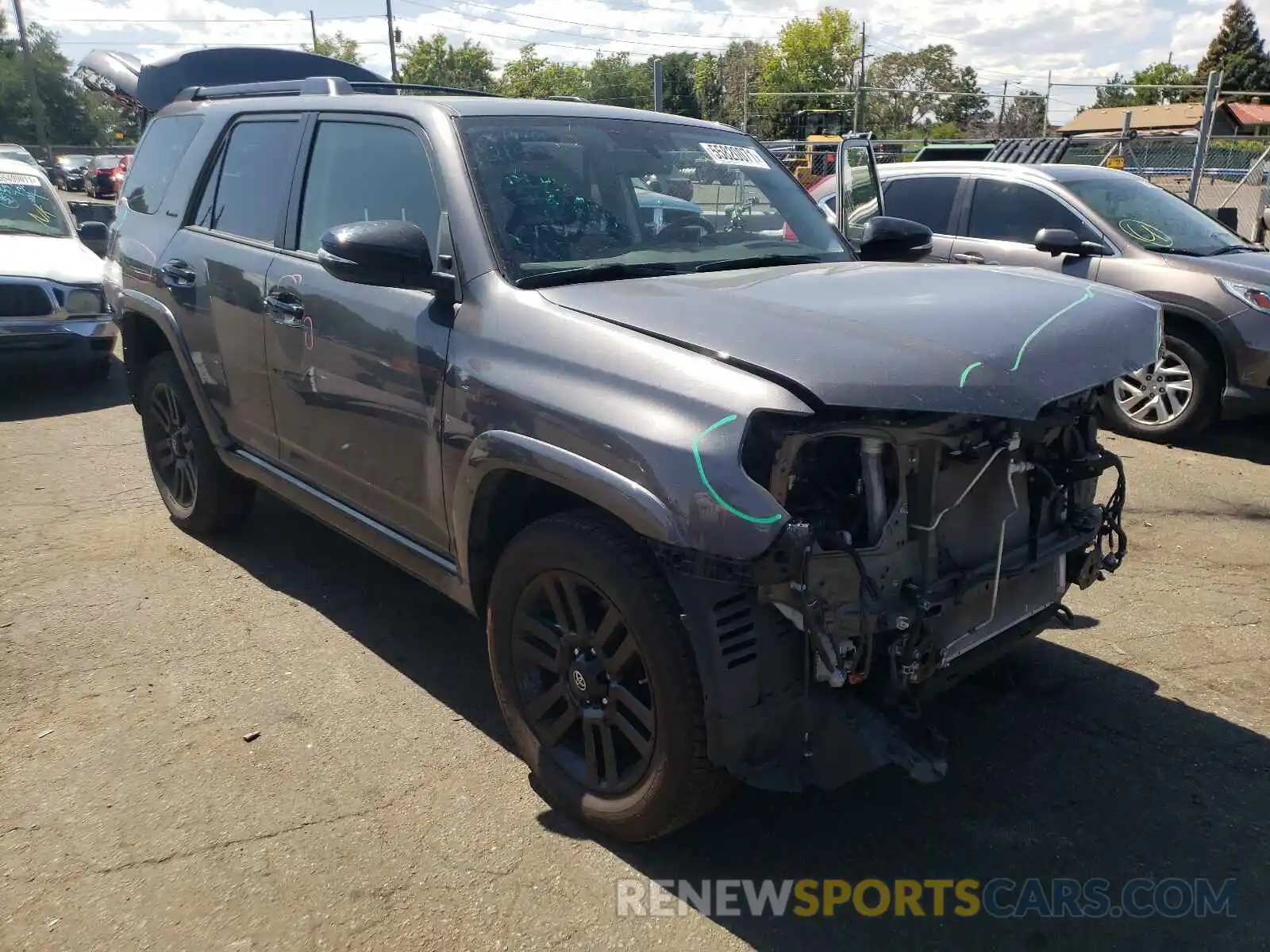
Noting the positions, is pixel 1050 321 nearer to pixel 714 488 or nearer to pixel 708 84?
pixel 714 488

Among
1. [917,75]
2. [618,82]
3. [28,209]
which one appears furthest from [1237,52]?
[28,209]

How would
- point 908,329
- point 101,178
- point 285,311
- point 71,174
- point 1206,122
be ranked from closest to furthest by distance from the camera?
point 908,329, point 285,311, point 1206,122, point 101,178, point 71,174

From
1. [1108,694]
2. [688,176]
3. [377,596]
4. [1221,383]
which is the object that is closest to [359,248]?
[688,176]

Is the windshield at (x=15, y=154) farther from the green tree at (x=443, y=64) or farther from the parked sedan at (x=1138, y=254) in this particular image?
the green tree at (x=443, y=64)

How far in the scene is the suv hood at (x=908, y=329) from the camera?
2.21m

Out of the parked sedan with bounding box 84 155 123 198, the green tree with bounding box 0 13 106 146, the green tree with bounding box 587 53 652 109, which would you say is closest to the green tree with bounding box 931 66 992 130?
the green tree with bounding box 587 53 652 109

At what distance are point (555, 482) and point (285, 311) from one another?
1707mm

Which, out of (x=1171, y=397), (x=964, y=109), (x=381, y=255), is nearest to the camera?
(x=381, y=255)

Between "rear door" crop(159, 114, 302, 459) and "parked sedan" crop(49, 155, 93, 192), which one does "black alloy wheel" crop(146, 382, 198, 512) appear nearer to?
"rear door" crop(159, 114, 302, 459)

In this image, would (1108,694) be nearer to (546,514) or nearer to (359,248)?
(546,514)

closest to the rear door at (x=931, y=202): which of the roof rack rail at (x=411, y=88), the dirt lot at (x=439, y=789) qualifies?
the dirt lot at (x=439, y=789)

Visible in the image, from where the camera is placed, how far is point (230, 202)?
14.0ft

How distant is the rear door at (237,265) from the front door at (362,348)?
0.15 m

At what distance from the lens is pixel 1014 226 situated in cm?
736
